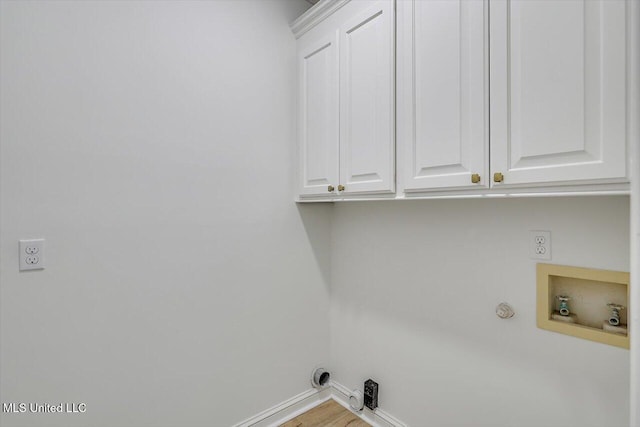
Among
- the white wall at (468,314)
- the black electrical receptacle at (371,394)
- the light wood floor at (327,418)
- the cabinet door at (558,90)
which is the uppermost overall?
the cabinet door at (558,90)

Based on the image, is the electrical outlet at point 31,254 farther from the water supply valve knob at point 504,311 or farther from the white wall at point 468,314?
the water supply valve knob at point 504,311

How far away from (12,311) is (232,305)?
85 centimetres

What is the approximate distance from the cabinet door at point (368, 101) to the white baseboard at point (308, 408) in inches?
51.1

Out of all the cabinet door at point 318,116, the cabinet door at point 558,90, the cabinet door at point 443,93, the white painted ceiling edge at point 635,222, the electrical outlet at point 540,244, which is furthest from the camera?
the cabinet door at point 318,116

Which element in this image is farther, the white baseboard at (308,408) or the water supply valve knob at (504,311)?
the white baseboard at (308,408)

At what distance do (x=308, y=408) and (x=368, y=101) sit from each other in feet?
5.97

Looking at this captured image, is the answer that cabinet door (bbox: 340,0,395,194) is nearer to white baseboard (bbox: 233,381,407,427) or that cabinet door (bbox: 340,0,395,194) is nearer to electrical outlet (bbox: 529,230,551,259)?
electrical outlet (bbox: 529,230,551,259)

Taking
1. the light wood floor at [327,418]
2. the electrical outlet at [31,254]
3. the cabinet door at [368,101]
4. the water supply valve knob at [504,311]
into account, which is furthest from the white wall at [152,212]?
the water supply valve knob at [504,311]

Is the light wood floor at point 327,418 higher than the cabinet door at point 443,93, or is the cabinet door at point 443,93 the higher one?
the cabinet door at point 443,93

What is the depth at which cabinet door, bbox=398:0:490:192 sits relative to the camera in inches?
42.4

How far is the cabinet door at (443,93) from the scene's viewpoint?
1.08 metres

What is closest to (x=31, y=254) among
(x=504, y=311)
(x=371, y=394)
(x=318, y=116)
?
(x=318, y=116)

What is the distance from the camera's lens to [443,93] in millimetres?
1173

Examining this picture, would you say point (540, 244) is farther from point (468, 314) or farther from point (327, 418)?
point (327, 418)
